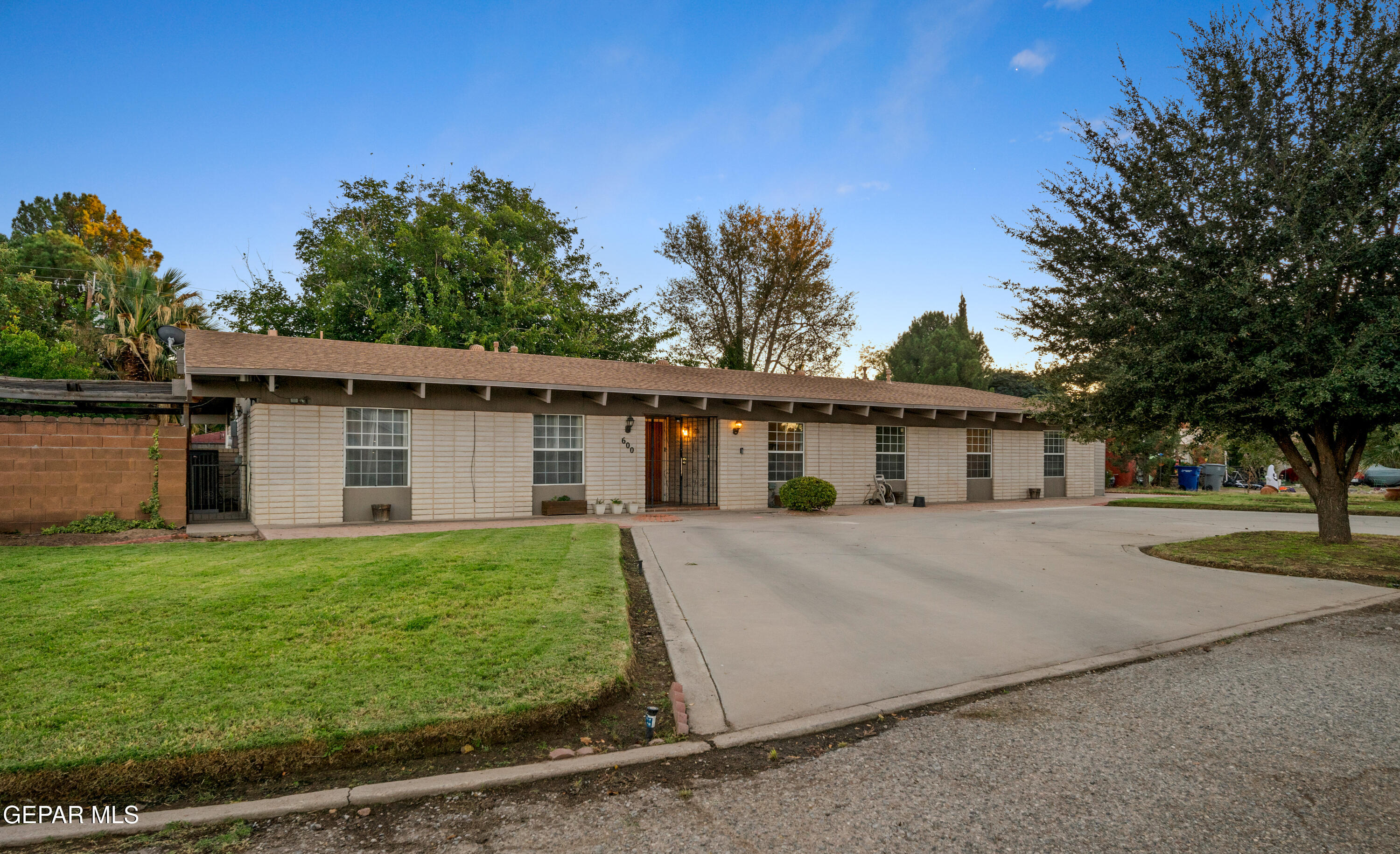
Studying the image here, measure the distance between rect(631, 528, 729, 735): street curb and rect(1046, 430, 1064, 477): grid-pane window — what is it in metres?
17.7

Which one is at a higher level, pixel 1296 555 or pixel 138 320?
pixel 138 320

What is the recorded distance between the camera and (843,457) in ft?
58.5

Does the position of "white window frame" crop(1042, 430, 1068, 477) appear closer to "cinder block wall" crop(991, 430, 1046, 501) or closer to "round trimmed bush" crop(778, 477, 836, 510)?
"cinder block wall" crop(991, 430, 1046, 501)

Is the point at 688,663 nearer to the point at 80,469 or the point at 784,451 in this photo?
the point at 80,469

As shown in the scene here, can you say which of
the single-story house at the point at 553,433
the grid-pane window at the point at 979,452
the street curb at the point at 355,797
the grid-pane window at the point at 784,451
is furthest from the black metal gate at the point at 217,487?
the grid-pane window at the point at 979,452

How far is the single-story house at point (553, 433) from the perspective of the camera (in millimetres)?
12328

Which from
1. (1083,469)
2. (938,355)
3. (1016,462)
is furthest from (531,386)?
(938,355)

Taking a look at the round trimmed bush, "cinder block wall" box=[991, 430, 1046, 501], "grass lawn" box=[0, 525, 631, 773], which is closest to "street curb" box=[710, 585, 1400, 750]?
"grass lawn" box=[0, 525, 631, 773]

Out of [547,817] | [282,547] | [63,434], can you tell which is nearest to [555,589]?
[547,817]

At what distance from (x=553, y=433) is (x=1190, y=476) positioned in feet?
83.3

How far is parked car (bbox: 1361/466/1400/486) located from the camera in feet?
83.6

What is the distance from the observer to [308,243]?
2931cm

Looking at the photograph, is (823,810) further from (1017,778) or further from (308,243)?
(308,243)

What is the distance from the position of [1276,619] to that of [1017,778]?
15.7 ft
